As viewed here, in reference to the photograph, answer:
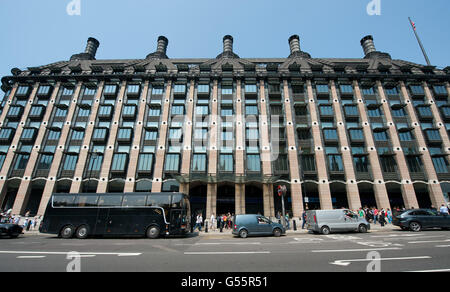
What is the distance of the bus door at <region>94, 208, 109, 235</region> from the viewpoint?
13.7 metres

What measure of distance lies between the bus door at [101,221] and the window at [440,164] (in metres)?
41.2

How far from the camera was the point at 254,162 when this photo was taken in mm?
26391

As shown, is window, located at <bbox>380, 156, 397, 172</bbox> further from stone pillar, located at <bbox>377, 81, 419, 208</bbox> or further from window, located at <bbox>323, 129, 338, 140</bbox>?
window, located at <bbox>323, 129, 338, 140</bbox>

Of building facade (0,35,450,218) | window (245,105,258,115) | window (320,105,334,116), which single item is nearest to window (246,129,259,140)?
building facade (0,35,450,218)

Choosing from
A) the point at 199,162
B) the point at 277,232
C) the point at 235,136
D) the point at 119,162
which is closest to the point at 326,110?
the point at 235,136

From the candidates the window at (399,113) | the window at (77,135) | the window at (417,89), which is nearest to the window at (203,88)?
the window at (77,135)

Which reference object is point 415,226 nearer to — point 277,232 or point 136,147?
point 277,232

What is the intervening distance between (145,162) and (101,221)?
13243mm

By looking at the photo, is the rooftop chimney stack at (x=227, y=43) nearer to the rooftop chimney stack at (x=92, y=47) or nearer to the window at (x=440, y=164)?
the rooftop chimney stack at (x=92, y=47)

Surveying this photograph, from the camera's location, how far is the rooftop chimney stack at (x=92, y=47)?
4438 centimetres

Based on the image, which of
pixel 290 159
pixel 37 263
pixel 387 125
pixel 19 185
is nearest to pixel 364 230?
pixel 290 159

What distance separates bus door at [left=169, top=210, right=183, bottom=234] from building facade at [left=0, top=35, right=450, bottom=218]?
9464mm
